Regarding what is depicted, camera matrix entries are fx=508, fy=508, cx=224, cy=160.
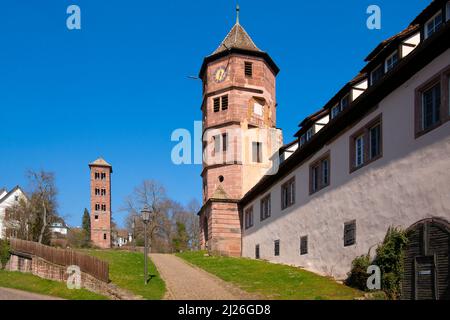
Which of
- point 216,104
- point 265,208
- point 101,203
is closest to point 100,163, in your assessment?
point 101,203

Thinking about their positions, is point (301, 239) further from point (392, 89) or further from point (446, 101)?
point (446, 101)

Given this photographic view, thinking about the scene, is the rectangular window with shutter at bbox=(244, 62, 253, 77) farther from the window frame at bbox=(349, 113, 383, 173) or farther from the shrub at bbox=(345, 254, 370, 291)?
the shrub at bbox=(345, 254, 370, 291)

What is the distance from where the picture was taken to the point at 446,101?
1409cm

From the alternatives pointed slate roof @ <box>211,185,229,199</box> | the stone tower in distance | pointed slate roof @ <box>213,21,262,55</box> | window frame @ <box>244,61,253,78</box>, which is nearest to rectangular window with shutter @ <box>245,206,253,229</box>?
pointed slate roof @ <box>211,185,229,199</box>

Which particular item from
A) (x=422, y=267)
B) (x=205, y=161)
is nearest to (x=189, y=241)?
(x=205, y=161)

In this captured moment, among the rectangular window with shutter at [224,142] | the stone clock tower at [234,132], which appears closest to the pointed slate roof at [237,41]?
the stone clock tower at [234,132]

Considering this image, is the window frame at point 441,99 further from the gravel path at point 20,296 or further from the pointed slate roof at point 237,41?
the pointed slate roof at point 237,41

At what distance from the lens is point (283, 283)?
1966 cm

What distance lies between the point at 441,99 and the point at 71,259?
53.5ft

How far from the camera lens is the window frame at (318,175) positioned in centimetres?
2249

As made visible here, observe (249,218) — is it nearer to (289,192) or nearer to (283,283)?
(289,192)
